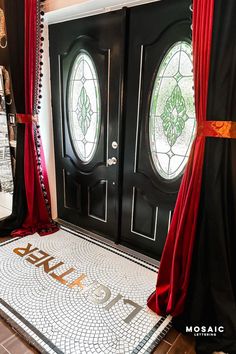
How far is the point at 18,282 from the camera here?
194cm

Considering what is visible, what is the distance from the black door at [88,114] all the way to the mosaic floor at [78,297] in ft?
1.47

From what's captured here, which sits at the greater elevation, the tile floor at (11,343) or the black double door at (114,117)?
the black double door at (114,117)

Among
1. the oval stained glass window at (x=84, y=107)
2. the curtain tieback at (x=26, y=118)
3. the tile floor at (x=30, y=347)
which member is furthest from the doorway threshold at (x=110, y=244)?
the curtain tieback at (x=26, y=118)

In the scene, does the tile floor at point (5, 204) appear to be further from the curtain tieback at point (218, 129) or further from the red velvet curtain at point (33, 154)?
the curtain tieback at point (218, 129)

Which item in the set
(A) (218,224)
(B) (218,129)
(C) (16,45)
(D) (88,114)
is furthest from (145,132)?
(C) (16,45)

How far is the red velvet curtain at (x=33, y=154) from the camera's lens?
2.20 m

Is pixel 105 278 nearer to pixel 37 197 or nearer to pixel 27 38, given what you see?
pixel 37 197

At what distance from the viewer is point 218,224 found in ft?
4.48

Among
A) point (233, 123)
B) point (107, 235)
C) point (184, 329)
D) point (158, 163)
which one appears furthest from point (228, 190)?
point (107, 235)

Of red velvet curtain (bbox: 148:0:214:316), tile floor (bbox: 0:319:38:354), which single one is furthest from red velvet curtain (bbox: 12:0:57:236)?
red velvet curtain (bbox: 148:0:214:316)

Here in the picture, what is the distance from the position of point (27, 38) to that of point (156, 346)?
107 inches

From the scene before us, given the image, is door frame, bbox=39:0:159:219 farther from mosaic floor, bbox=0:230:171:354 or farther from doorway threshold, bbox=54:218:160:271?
mosaic floor, bbox=0:230:171:354

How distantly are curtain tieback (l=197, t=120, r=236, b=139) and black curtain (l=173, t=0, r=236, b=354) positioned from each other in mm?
23

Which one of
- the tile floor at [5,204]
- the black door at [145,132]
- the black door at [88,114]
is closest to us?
the black door at [145,132]
